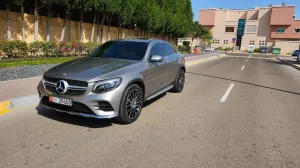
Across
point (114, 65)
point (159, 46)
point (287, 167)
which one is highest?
point (159, 46)

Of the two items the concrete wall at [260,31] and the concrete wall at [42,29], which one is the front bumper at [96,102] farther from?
the concrete wall at [260,31]

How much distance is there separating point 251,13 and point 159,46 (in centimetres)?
8013

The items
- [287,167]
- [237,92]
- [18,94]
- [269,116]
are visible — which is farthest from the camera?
[237,92]

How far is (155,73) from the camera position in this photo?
5.33 m

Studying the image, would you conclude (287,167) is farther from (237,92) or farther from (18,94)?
(18,94)

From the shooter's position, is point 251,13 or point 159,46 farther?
point 251,13

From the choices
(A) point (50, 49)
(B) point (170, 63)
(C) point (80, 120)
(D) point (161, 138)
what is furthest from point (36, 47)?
(D) point (161, 138)

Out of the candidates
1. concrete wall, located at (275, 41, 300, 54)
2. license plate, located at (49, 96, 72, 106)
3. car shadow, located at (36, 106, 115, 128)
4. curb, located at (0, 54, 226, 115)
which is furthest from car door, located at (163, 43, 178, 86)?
concrete wall, located at (275, 41, 300, 54)

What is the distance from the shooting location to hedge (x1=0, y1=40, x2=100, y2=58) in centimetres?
1103

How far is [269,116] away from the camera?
5379 mm

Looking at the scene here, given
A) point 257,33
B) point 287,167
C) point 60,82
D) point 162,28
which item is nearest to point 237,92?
point 287,167

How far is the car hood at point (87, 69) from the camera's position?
159 inches

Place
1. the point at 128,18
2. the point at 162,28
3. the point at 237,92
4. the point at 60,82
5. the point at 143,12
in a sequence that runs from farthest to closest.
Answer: the point at 162,28 < the point at 143,12 < the point at 128,18 < the point at 237,92 < the point at 60,82

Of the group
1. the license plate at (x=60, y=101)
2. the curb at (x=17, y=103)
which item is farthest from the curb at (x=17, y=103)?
the license plate at (x=60, y=101)
